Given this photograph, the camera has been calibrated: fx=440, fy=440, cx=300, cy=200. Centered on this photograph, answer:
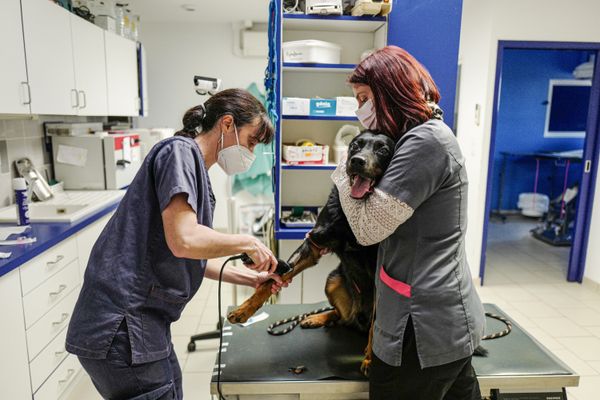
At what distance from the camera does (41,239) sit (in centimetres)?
214

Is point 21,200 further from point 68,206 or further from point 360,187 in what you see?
point 360,187

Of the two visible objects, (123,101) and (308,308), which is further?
(123,101)

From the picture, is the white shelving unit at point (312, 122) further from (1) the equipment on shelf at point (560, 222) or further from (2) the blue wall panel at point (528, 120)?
(2) the blue wall panel at point (528, 120)

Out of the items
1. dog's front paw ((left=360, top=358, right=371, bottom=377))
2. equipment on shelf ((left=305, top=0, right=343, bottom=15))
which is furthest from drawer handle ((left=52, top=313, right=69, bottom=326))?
equipment on shelf ((left=305, top=0, right=343, bottom=15))

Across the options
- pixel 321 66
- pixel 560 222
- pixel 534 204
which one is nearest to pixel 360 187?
pixel 321 66

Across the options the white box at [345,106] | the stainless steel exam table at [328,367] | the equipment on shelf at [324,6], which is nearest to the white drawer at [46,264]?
the stainless steel exam table at [328,367]

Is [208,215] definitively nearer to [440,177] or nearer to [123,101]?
[440,177]

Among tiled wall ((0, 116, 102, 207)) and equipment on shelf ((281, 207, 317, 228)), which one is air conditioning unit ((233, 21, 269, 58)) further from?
equipment on shelf ((281, 207, 317, 228))

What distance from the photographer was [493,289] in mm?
4051

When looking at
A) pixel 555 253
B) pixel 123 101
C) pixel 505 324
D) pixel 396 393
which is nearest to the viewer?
pixel 396 393

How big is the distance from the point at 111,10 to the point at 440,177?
3534 millimetres

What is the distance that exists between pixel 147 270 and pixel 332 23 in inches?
80.4

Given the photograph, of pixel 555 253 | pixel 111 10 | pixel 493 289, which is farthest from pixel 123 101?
pixel 555 253

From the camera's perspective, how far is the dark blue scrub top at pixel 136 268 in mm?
1155
